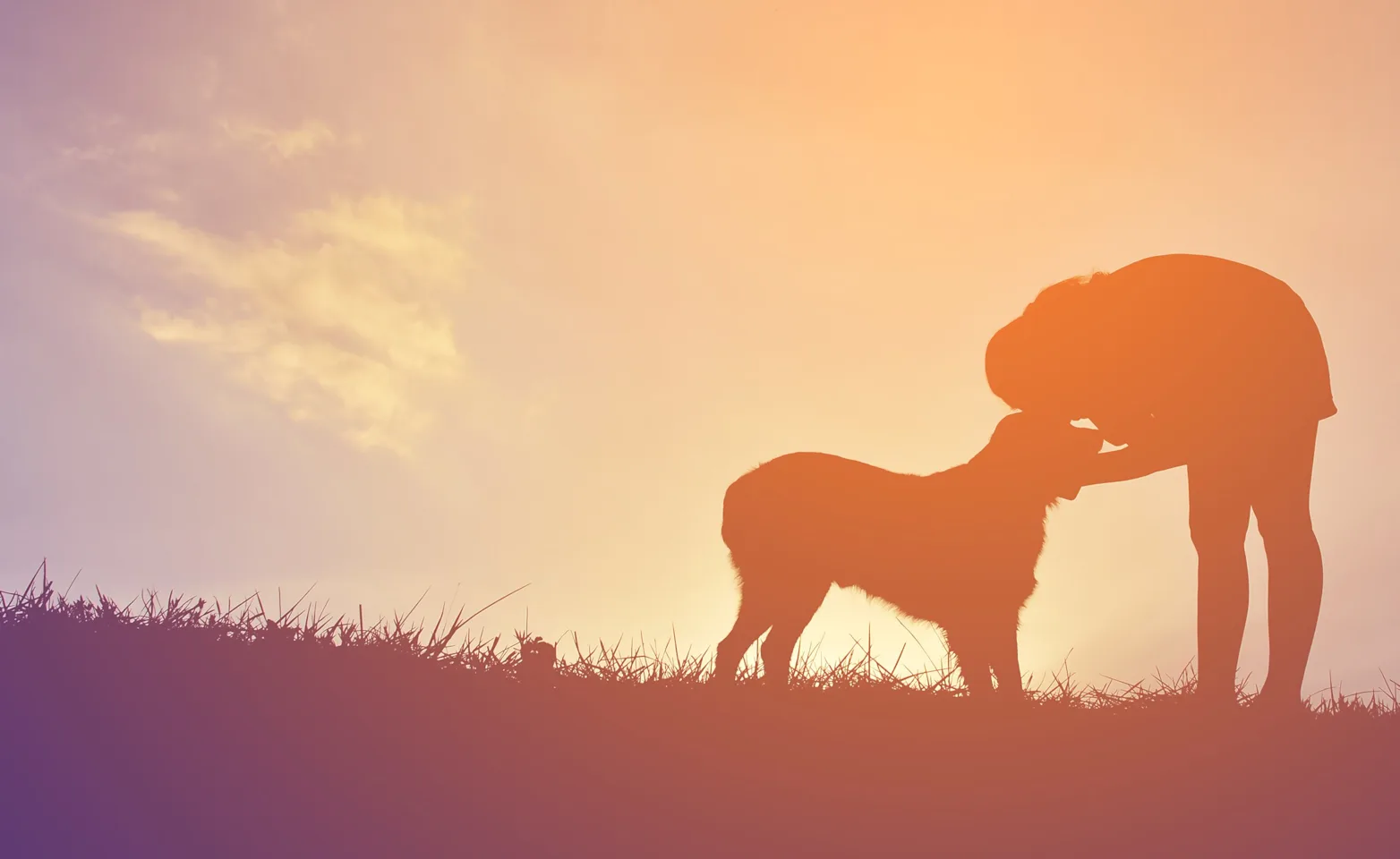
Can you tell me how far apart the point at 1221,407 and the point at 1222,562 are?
2.74 ft

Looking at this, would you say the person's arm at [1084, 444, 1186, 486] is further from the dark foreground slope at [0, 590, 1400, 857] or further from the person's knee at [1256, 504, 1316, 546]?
the dark foreground slope at [0, 590, 1400, 857]

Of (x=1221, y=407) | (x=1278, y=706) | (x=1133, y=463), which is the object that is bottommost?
(x=1278, y=706)

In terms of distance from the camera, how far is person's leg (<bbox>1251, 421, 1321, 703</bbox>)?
550 centimetres

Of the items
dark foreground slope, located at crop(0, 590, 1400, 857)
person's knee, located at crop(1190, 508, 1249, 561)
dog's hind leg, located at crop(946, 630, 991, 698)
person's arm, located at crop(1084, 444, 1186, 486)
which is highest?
person's arm, located at crop(1084, 444, 1186, 486)

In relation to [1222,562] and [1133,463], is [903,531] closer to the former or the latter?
[1133,463]

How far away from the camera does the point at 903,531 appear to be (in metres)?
6.52

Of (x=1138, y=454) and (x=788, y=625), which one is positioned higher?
(x=1138, y=454)

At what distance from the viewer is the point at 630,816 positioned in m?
3.64

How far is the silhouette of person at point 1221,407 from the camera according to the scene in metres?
5.59

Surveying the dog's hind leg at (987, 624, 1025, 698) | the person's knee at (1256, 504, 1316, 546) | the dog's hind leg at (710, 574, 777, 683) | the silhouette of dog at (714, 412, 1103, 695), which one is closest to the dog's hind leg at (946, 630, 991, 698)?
the dog's hind leg at (987, 624, 1025, 698)

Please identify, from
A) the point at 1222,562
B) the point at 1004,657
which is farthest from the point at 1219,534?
the point at 1004,657

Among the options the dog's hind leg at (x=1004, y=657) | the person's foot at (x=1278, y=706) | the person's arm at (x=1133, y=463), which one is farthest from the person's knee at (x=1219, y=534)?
the dog's hind leg at (x=1004, y=657)

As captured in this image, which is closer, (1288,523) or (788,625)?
(1288,523)

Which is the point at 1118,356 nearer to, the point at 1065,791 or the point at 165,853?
the point at 1065,791
